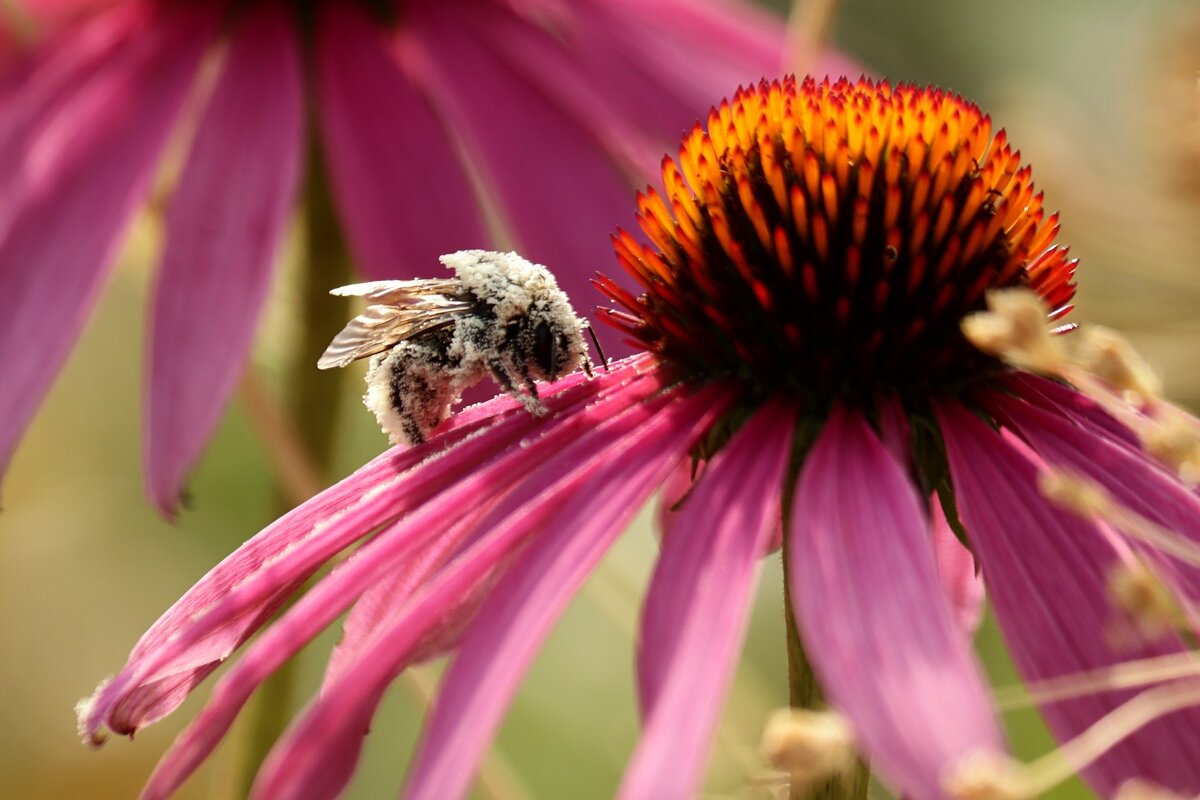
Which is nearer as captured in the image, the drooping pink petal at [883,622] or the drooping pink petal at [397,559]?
the drooping pink petal at [883,622]

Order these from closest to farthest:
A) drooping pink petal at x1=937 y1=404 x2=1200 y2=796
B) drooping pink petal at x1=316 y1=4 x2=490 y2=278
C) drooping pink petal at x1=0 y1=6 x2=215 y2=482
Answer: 1. drooping pink petal at x1=937 y1=404 x2=1200 y2=796
2. drooping pink petal at x1=0 y1=6 x2=215 y2=482
3. drooping pink petal at x1=316 y1=4 x2=490 y2=278

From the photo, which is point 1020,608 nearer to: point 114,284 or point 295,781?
point 295,781

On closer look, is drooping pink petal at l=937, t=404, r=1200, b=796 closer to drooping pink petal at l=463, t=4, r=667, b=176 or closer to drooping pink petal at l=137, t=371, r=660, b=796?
drooping pink petal at l=137, t=371, r=660, b=796

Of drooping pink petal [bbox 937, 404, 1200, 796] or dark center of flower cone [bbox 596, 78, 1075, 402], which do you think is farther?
dark center of flower cone [bbox 596, 78, 1075, 402]

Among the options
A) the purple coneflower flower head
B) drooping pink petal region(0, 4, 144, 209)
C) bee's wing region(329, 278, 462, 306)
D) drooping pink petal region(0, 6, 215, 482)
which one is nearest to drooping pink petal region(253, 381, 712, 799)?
the purple coneflower flower head

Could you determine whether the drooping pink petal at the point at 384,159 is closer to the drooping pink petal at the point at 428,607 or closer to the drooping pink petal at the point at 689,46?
the drooping pink petal at the point at 689,46

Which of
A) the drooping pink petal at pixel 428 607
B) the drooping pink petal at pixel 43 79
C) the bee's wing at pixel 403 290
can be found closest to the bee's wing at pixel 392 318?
the bee's wing at pixel 403 290
